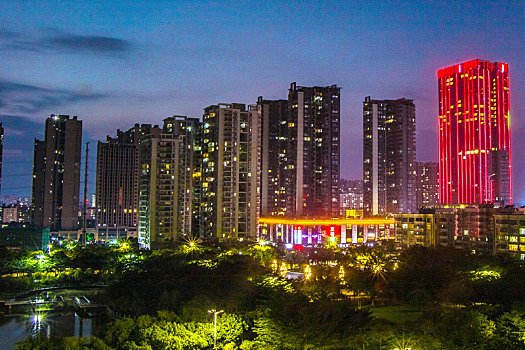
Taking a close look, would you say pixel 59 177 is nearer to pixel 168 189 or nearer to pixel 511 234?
pixel 168 189

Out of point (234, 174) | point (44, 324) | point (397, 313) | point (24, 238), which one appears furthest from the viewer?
point (234, 174)

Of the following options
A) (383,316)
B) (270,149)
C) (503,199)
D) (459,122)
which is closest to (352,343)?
(383,316)

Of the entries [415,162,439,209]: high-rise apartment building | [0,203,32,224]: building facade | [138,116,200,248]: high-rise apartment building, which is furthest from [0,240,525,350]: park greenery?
[415,162,439,209]: high-rise apartment building

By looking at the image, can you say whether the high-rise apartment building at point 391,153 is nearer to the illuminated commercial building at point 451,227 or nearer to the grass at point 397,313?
the illuminated commercial building at point 451,227

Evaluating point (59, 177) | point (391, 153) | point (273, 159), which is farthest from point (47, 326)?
point (391, 153)

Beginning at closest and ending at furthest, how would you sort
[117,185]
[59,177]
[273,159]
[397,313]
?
[397,313] → [273,159] → [59,177] → [117,185]

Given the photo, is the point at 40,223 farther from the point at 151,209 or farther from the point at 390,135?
the point at 390,135
